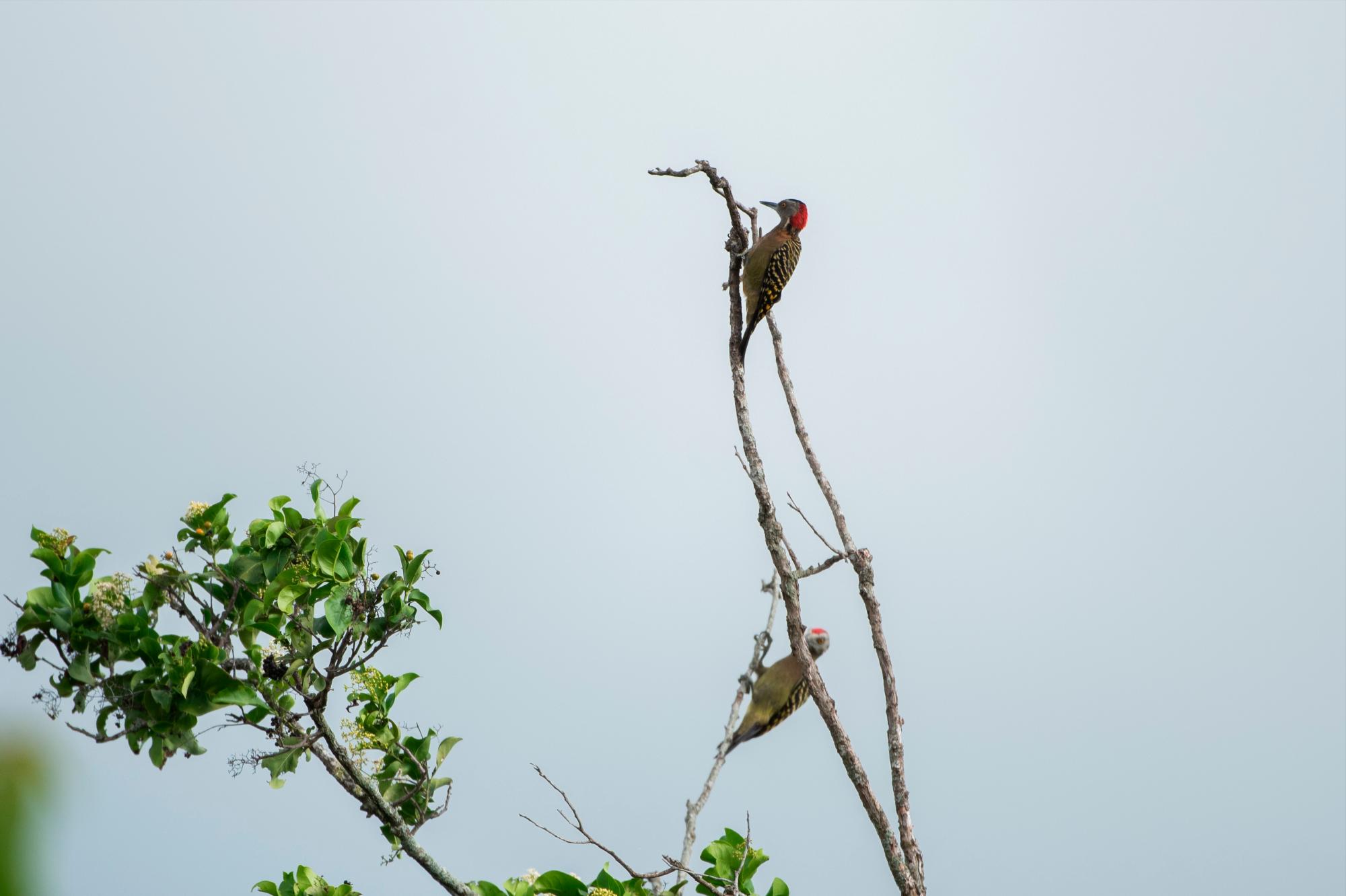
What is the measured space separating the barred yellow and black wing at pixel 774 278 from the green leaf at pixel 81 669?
9.78 ft

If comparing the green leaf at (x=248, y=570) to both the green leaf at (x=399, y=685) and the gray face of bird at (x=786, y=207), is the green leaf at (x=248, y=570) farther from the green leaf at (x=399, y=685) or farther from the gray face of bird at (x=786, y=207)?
the gray face of bird at (x=786, y=207)

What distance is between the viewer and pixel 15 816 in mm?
780

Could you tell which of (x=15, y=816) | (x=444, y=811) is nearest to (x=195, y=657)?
(x=444, y=811)

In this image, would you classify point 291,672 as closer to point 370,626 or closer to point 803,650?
point 370,626

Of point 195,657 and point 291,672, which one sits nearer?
point 195,657

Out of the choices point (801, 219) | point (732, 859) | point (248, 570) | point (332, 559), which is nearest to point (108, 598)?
point (248, 570)

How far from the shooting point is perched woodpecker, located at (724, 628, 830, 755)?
6.04m

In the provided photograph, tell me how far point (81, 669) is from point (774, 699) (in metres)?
3.46

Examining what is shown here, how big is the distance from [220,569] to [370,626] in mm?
596

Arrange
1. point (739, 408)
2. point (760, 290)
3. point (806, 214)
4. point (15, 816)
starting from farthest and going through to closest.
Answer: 1. point (806, 214)
2. point (760, 290)
3. point (739, 408)
4. point (15, 816)

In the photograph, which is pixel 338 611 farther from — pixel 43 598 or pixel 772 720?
pixel 772 720

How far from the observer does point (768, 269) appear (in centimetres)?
626

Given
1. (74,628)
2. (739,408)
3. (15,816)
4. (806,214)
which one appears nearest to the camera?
(15,816)

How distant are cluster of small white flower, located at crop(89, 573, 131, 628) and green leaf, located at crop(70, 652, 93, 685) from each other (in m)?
0.13
